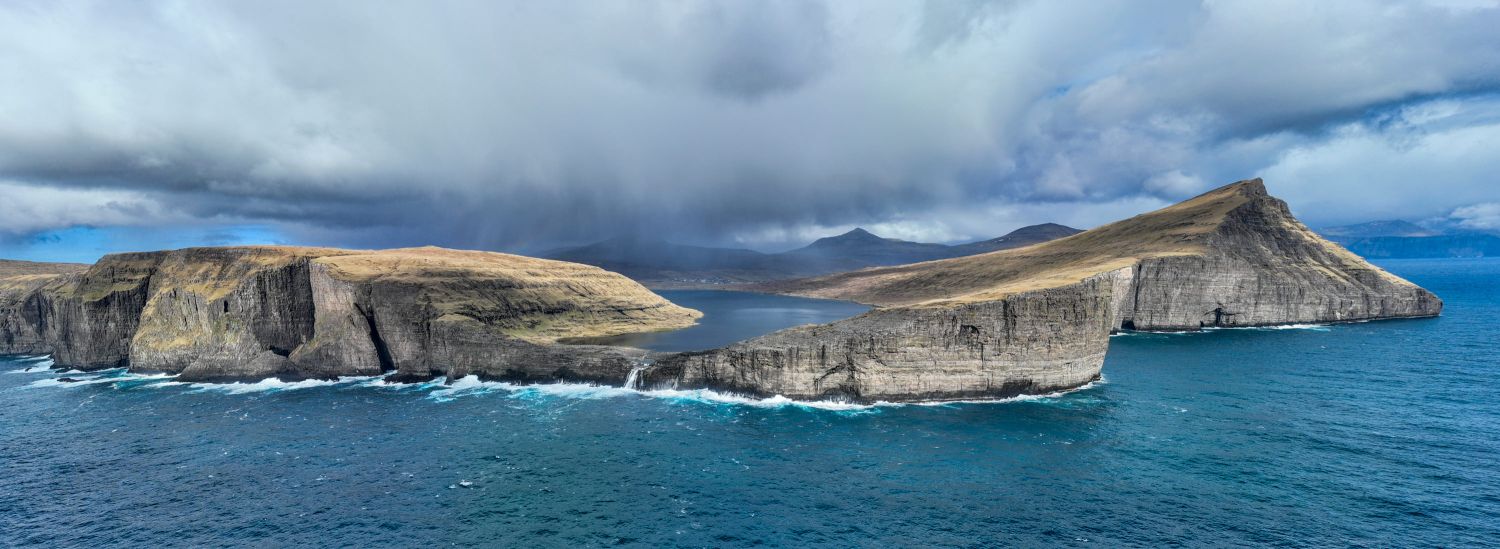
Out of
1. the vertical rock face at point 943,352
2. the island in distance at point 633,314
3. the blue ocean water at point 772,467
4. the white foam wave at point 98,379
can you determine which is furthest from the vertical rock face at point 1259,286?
the white foam wave at point 98,379

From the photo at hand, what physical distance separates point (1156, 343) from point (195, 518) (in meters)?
136

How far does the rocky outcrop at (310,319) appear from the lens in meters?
87.5

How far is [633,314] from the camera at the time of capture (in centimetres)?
13512

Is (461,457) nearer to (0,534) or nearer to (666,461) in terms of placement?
(666,461)

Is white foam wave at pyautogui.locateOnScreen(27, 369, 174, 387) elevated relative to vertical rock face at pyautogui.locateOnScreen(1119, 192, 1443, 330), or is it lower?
lower

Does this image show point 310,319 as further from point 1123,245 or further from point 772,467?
point 1123,245

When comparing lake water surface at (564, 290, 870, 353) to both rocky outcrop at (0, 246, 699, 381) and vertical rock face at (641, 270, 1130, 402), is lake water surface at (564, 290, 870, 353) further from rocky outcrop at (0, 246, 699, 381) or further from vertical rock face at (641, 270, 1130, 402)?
vertical rock face at (641, 270, 1130, 402)

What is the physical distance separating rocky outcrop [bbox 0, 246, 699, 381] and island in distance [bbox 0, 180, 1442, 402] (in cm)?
32

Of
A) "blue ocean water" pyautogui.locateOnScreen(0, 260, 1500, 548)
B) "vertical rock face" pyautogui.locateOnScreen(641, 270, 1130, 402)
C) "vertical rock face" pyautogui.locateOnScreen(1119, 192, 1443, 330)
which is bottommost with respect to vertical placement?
"blue ocean water" pyautogui.locateOnScreen(0, 260, 1500, 548)

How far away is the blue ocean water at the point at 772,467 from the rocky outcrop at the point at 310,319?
35.6 feet

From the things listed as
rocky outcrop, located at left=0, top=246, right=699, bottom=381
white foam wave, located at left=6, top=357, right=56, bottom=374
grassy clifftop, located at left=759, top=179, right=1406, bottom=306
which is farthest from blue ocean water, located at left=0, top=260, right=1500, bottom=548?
grassy clifftop, located at left=759, top=179, right=1406, bottom=306

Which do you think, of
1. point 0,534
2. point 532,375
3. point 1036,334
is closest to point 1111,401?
point 1036,334

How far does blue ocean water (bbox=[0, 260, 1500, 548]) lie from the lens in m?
38.6

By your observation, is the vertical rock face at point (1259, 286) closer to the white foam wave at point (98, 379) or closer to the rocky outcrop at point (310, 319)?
the rocky outcrop at point (310, 319)
